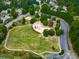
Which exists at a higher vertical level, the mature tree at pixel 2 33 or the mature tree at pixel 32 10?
the mature tree at pixel 32 10

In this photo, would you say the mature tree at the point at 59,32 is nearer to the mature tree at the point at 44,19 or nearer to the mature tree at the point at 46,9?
the mature tree at the point at 44,19

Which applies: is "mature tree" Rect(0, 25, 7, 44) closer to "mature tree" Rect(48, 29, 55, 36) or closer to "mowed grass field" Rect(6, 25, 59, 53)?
"mowed grass field" Rect(6, 25, 59, 53)

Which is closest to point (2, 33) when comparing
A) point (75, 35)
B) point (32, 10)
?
point (75, 35)

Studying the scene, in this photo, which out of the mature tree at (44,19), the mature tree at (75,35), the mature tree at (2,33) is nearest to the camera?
the mature tree at (75,35)

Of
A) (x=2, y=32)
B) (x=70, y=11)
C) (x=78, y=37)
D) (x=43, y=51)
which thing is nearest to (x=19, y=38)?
(x=2, y=32)

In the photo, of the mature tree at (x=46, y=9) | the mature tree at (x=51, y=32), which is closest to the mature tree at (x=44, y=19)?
the mature tree at (x=51, y=32)

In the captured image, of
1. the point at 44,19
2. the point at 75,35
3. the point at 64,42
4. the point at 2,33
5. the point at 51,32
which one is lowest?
the point at 64,42

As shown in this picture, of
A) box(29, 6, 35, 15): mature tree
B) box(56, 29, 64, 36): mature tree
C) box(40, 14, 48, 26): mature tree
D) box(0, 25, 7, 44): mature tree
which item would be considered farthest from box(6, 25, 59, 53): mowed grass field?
box(29, 6, 35, 15): mature tree

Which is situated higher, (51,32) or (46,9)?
(46,9)

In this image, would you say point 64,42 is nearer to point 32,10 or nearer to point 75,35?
point 75,35

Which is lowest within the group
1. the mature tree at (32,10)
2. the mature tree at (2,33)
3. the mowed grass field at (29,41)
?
the mowed grass field at (29,41)
